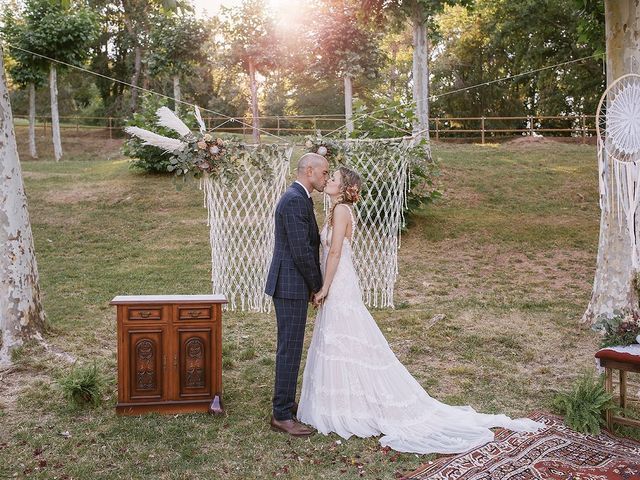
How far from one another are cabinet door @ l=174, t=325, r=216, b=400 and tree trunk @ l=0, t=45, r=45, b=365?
1.77 meters

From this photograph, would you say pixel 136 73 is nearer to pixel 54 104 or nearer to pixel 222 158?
pixel 54 104

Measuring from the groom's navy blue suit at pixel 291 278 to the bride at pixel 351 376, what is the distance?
4.7 inches

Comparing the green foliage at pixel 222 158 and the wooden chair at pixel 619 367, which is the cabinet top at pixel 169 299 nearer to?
the green foliage at pixel 222 158

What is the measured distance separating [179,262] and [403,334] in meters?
3.81

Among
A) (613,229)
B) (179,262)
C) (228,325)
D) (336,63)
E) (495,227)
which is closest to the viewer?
(613,229)

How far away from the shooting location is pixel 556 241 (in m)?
9.56

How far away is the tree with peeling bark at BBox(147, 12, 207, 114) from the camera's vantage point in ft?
56.8

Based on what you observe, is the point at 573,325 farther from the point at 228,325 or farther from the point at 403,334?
the point at 228,325

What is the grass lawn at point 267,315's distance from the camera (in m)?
3.37

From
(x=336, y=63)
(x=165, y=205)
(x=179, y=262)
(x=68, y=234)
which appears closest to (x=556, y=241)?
(x=179, y=262)

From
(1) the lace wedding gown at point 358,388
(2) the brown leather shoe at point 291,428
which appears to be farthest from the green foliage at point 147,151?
(2) the brown leather shoe at point 291,428

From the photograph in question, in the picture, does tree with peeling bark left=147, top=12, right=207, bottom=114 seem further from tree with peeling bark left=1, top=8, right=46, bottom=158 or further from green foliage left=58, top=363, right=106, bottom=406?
green foliage left=58, top=363, right=106, bottom=406

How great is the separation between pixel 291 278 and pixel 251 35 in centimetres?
1436

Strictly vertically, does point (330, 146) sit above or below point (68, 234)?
above
